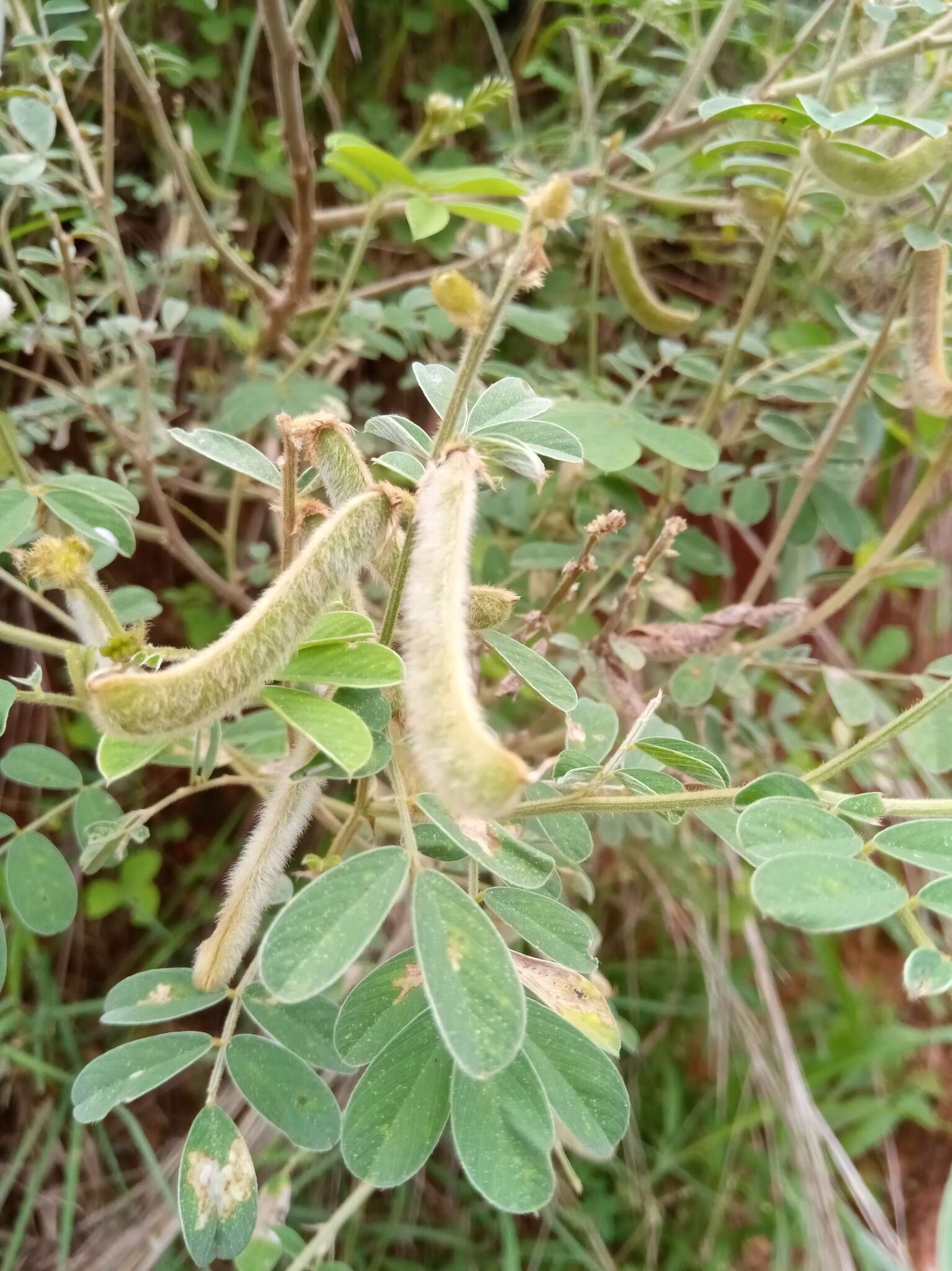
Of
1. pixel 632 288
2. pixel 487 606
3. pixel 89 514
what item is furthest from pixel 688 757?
pixel 632 288

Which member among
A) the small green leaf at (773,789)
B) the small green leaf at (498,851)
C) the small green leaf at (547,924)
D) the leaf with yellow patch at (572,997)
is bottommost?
the leaf with yellow patch at (572,997)

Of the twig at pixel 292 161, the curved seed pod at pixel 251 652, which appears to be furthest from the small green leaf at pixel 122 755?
the twig at pixel 292 161

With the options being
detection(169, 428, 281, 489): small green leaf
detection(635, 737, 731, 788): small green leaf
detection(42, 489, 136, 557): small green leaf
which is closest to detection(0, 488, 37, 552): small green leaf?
detection(42, 489, 136, 557): small green leaf

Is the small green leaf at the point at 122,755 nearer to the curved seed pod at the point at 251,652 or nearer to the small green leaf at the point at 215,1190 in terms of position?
the curved seed pod at the point at 251,652

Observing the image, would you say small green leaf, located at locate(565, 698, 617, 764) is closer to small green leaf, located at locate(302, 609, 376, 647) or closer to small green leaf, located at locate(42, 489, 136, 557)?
small green leaf, located at locate(302, 609, 376, 647)

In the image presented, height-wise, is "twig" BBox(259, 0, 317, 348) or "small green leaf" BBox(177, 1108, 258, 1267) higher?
"twig" BBox(259, 0, 317, 348)

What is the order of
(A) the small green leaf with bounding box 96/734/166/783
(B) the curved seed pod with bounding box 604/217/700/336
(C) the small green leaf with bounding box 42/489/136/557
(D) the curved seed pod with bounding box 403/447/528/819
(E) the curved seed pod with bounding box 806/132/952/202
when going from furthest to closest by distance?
(B) the curved seed pod with bounding box 604/217/700/336 < (E) the curved seed pod with bounding box 806/132/952/202 < (C) the small green leaf with bounding box 42/489/136/557 < (A) the small green leaf with bounding box 96/734/166/783 < (D) the curved seed pod with bounding box 403/447/528/819
